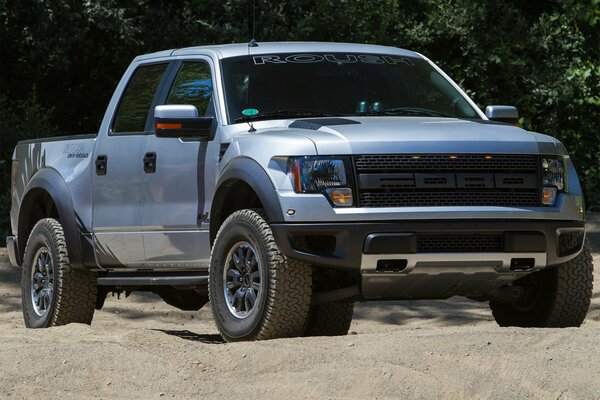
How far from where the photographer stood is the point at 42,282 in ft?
29.9

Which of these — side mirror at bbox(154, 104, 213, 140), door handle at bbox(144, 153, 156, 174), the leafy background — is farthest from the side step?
the leafy background

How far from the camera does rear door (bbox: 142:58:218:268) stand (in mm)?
7496

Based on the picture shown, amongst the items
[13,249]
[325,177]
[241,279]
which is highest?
[325,177]

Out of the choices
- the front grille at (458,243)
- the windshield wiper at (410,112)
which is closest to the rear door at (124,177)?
the windshield wiper at (410,112)

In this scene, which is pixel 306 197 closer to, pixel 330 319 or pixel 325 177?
pixel 325 177

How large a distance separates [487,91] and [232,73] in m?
11.2

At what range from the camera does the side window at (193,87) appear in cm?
776

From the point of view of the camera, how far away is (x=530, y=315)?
745cm

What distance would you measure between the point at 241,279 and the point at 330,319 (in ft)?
4.14

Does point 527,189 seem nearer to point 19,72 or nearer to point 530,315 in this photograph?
point 530,315

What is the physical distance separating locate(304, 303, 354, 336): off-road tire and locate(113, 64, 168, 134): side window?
151cm

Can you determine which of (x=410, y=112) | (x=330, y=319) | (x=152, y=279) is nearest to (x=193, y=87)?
(x=152, y=279)

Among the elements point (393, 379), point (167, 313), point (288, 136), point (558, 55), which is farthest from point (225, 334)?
point (558, 55)

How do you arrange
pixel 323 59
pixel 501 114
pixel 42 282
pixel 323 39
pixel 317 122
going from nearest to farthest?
pixel 317 122, pixel 501 114, pixel 323 59, pixel 42 282, pixel 323 39
